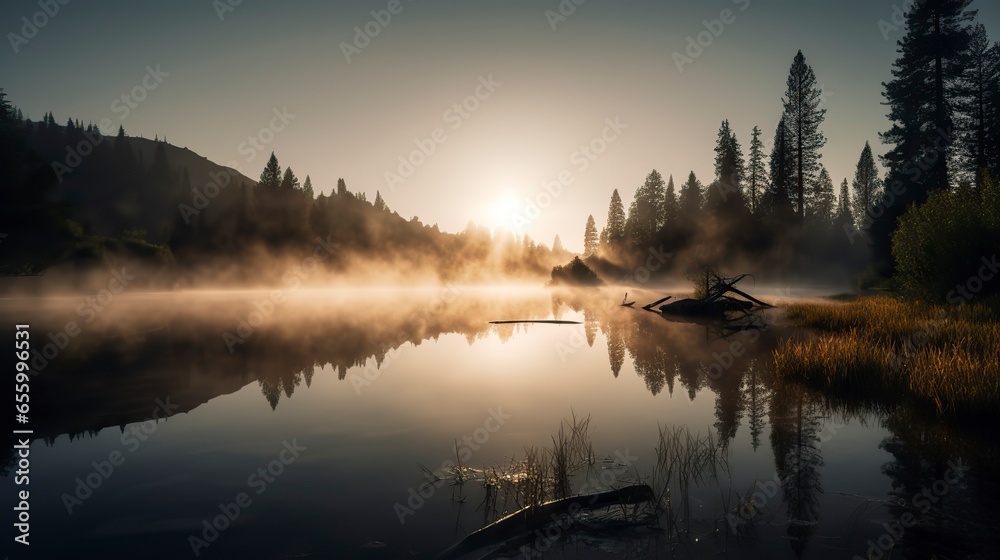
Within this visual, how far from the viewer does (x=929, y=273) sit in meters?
20.0

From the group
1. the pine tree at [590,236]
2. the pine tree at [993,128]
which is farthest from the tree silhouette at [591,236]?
the pine tree at [993,128]

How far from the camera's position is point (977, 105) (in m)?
36.5

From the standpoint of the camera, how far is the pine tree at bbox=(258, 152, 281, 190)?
91500mm

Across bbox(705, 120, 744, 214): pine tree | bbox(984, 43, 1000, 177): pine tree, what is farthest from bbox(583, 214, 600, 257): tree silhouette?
bbox(984, 43, 1000, 177): pine tree

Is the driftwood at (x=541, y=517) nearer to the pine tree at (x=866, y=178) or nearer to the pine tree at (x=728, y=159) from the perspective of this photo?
the pine tree at (x=728, y=159)

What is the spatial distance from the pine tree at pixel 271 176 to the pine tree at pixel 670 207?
230ft

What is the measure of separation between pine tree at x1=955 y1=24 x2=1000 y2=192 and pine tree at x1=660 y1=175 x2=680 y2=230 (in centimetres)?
3346

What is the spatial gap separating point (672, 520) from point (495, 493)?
6.38ft

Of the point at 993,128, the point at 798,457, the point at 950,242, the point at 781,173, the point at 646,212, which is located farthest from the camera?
the point at 646,212

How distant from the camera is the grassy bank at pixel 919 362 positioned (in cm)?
798

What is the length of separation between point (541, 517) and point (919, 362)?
9.43m

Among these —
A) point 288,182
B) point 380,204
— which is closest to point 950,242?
point 288,182

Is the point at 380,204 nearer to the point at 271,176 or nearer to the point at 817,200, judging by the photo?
the point at 271,176

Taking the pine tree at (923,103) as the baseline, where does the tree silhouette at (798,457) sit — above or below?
below
